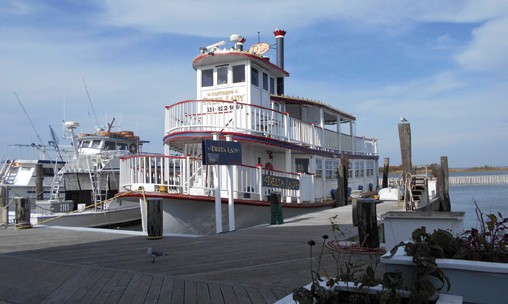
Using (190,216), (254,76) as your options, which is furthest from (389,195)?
(190,216)

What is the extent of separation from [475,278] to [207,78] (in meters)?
12.2

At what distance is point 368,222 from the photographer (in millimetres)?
6430

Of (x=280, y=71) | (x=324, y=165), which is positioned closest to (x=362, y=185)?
(x=324, y=165)

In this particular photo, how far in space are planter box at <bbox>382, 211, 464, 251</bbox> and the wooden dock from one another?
743mm

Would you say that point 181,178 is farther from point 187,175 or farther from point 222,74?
point 222,74

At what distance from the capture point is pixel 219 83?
14109 millimetres

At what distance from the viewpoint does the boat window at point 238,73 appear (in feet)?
45.4

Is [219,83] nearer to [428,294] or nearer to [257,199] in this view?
[257,199]

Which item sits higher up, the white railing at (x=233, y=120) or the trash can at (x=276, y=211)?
the white railing at (x=233, y=120)

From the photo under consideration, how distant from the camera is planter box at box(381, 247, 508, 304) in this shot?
2.77 meters

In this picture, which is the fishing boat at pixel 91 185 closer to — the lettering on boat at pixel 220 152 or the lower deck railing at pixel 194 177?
the lower deck railing at pixel 194 177

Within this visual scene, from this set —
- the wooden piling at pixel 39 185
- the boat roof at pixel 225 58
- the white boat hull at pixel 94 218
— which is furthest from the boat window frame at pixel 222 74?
the wooden piling at pixel 39 185

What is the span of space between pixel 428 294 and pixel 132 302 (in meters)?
2.75

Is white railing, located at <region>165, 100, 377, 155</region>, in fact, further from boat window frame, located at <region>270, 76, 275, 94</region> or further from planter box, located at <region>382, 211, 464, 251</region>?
planter box, located at <region>382, 211, 464, 251</region>
